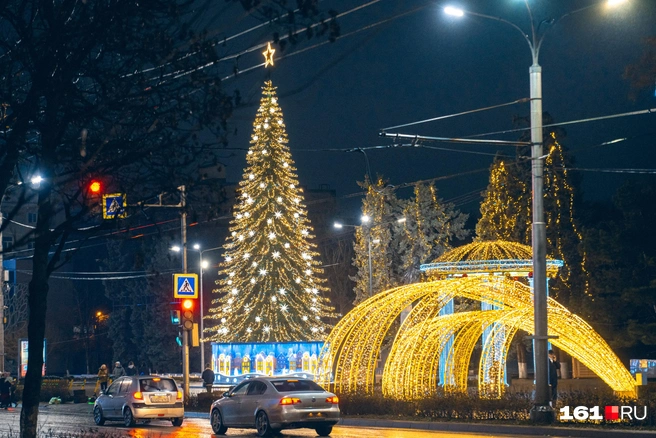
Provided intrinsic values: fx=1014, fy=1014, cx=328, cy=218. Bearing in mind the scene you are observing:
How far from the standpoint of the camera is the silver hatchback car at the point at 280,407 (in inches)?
910

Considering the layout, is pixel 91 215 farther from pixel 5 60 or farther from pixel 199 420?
pixel 199 420

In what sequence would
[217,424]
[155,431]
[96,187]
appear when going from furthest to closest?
[155,431], [217,424], [96,187]

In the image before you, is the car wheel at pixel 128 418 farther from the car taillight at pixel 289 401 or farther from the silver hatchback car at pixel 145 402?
the car taillight at pixel 289 401

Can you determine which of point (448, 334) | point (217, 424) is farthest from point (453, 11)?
point (217, 424)

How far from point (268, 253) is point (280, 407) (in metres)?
25.4

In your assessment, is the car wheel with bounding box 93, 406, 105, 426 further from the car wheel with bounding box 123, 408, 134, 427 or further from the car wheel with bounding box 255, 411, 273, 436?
the car wheel with bounding box 255, 411, 273, 436

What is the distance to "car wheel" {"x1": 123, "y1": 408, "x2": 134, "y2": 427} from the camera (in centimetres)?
2942

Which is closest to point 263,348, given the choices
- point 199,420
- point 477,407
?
point 199,420

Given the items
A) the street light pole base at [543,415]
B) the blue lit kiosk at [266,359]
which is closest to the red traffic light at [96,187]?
the street light pole base at [543,415]

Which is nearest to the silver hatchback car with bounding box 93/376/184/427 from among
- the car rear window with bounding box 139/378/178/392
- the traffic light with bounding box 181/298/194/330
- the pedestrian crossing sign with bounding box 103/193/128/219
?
the car rear window with bounding box 139/378/178/392

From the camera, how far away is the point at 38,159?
1266 cm

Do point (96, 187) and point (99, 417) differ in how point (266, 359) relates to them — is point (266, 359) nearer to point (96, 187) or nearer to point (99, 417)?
point (99, 417)

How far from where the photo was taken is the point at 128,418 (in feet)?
96.8

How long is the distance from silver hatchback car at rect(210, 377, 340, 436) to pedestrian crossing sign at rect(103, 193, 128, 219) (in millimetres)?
10249
